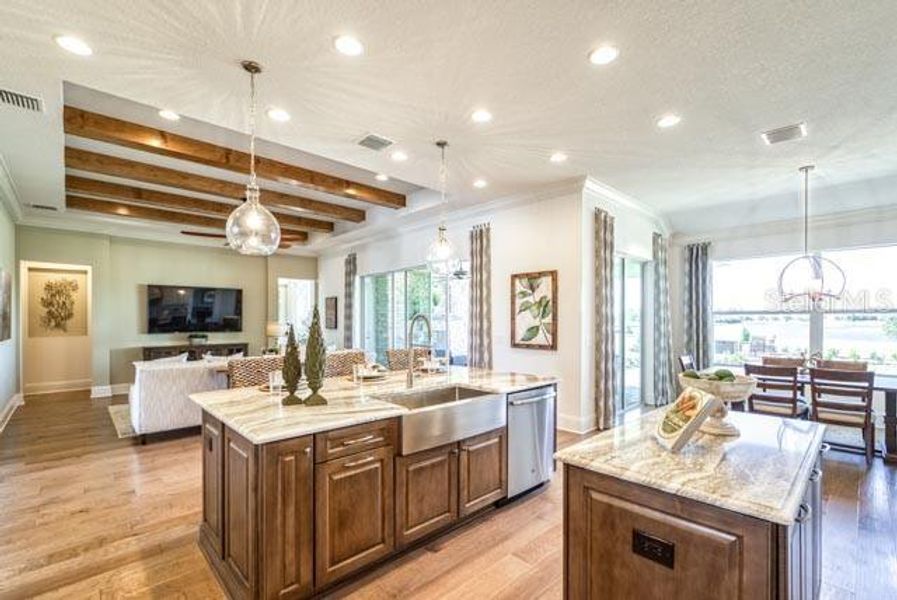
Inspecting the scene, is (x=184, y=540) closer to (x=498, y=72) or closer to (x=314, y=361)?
(x=314, y=361)

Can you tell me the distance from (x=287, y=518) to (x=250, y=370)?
286 cm

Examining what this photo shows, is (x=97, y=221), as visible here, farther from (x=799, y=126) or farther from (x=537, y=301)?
(x=799, y=126)

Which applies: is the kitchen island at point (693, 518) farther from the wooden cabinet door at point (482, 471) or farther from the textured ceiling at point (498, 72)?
the textured ceiling at point (498, 72)

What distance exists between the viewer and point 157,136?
4.00 meters

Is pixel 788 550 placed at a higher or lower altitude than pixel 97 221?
lower

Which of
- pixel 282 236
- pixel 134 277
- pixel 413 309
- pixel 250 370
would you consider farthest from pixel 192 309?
pixel 250 370

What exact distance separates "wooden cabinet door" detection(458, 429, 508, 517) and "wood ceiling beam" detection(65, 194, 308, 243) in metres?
6.65

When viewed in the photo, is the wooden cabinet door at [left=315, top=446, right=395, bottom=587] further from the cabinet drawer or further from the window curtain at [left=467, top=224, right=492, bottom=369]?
the window curtain at [left=467, top=224, right=492, bottom=369]

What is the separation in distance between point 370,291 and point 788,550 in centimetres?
820

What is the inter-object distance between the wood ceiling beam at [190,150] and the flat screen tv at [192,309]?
5.04 metres

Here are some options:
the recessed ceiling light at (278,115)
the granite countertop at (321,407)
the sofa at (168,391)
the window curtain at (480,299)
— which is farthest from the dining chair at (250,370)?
the window curtain at (480,299)

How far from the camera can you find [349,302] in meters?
9.09

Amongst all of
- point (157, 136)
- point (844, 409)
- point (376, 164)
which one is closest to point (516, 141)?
point (376, 164)

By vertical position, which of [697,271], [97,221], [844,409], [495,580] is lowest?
[495,580]
